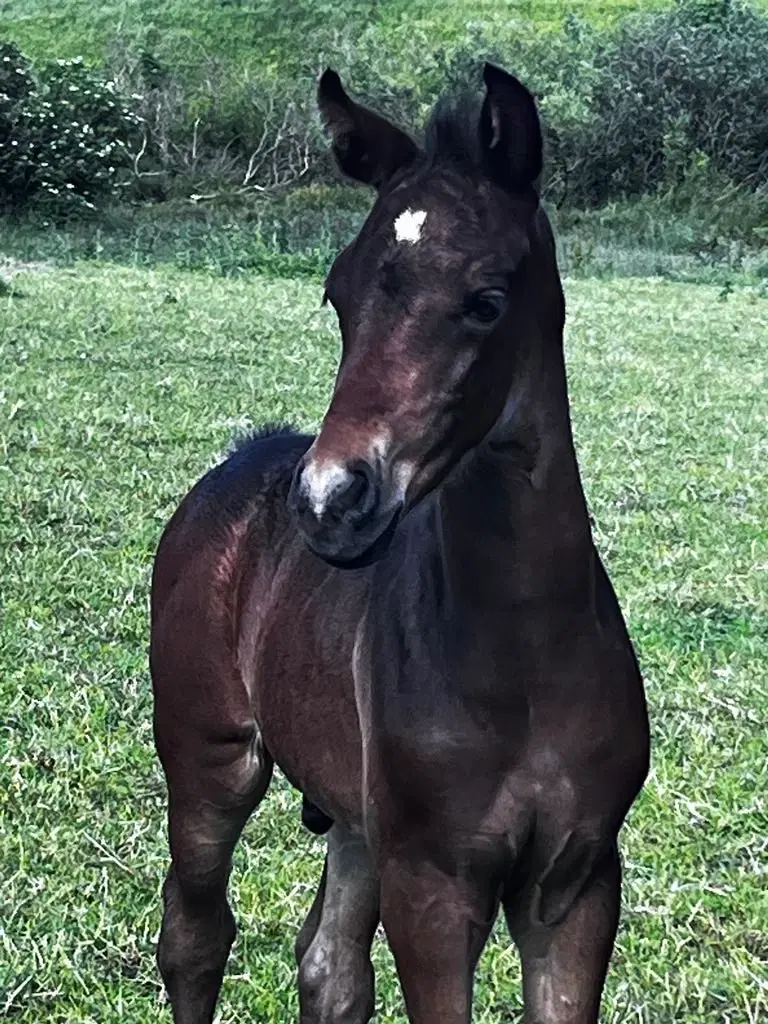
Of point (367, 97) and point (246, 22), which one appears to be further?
point (246, 22)

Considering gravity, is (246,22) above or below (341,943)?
below

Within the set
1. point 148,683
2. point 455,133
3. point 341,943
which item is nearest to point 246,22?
point 148,683

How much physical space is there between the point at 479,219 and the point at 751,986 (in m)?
2.02

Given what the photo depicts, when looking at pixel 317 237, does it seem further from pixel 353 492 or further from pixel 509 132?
pixel 353 492

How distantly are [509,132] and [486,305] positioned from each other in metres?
0.22

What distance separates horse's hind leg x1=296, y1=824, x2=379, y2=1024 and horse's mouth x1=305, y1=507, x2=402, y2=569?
3.57ft

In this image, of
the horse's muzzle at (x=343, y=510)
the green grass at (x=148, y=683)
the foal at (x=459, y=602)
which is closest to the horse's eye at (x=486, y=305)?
the foal at (x=459, y=602)

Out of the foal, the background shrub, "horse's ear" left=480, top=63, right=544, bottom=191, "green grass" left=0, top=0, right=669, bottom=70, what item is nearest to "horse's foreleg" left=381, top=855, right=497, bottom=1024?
the foal

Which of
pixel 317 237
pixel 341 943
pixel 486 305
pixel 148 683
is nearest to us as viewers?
pixel 486 305

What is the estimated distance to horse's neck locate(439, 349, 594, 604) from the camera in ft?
6.78

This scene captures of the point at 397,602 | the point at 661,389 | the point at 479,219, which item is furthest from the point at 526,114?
the point at 661,389

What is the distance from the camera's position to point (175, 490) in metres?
7.13

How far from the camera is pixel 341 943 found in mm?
2889

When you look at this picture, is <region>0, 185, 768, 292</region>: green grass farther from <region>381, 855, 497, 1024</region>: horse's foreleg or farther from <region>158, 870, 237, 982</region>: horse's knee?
<region>381, 855, 497, 1024</region>: horse's foreleg
